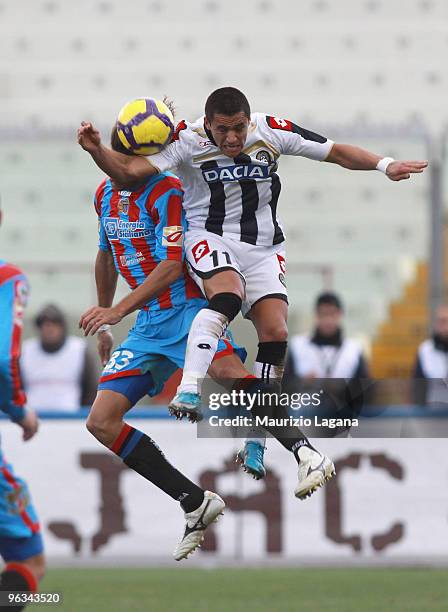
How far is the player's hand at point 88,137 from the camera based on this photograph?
20.1ft

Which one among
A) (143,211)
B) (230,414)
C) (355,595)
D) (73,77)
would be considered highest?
(73,77)

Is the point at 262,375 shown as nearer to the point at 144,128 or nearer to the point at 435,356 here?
the point at 144,128

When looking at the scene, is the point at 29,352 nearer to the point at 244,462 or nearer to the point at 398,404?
the point at 398,404

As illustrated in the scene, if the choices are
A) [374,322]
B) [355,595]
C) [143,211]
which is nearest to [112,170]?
[143,211]

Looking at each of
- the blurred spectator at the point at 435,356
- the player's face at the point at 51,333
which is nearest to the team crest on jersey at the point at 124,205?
the blurred spectator at the point at 435,356

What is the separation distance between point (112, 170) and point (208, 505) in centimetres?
174

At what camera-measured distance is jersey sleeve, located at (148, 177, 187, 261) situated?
6676 mm

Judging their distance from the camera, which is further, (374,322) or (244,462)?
(374,322)

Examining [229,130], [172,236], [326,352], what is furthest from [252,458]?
[326,352]

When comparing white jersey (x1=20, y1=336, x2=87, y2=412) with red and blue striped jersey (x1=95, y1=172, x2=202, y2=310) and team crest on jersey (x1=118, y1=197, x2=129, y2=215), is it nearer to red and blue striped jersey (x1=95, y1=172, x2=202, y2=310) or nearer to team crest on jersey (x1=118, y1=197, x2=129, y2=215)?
red and blue striped jersey (x1=95, y1=172, x2=202, y2=310)

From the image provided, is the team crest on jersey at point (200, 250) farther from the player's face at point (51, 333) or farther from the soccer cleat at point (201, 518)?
the player's face at point (51, 333)

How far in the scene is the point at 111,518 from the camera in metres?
11.5

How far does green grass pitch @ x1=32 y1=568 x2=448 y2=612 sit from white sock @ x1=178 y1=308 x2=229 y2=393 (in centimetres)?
333

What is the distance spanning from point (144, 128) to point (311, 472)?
1849 millimetres
